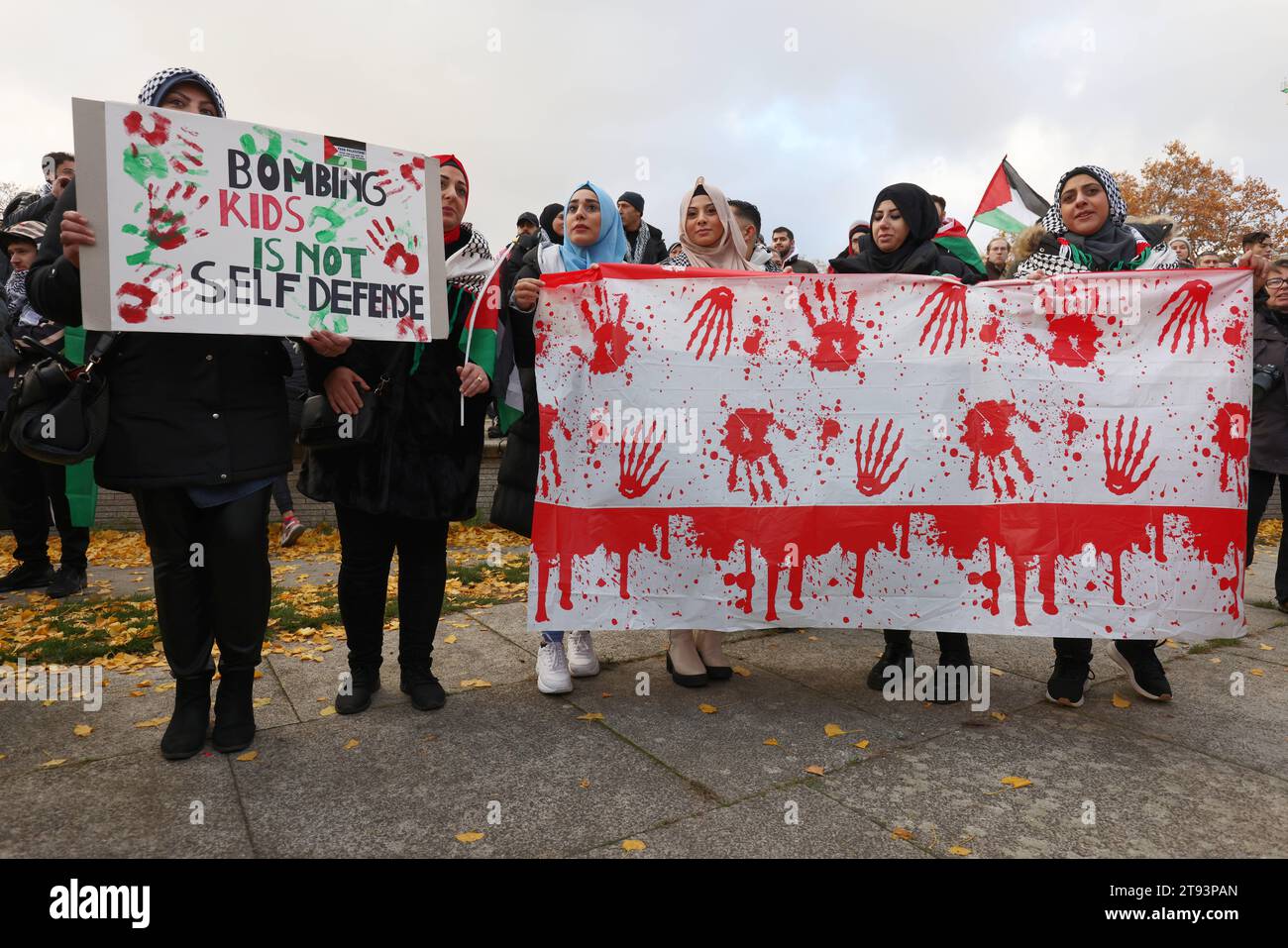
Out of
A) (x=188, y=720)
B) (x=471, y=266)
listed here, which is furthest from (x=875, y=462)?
(x=188, y=720)

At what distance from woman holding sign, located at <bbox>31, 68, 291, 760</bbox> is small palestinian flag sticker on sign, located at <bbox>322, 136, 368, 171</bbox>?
0.38m

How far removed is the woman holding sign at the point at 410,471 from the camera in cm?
308

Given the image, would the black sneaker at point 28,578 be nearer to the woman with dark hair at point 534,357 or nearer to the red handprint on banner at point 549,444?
the woman with dark hair at point 534,357

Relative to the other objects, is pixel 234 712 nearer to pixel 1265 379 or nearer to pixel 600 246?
pixel 600 246

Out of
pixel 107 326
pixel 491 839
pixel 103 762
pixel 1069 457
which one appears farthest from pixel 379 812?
pixel 1069 457

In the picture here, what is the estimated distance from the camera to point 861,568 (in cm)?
329

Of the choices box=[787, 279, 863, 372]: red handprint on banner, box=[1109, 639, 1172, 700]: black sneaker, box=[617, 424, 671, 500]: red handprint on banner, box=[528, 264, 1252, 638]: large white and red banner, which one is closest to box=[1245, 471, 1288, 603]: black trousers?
box=[1109, 639, 1172, 700]: black sneaker

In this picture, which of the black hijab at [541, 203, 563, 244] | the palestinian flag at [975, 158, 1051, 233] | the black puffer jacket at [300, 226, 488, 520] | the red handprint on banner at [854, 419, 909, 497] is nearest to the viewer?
the black puffer jacket at [300, 226, 488, 520]

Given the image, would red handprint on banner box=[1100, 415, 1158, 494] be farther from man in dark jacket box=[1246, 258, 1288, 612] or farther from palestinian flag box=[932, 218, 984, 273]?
man in dark jacket box=[1246, 258, 1288, 612]

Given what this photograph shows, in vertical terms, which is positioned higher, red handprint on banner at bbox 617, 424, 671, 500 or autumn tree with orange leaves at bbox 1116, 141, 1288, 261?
autumn tree with orange leaves at bbox 1116, 141, 1288, 261

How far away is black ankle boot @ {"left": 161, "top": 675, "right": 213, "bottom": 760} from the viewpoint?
2.78 metres

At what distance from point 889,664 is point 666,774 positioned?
142 centimetres

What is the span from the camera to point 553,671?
3496 millimetres
